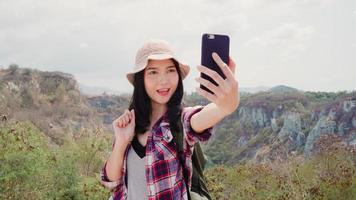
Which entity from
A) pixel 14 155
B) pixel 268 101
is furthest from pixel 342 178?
pixel 268 101

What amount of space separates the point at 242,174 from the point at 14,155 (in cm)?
210

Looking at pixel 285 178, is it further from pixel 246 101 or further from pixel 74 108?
pixel 246 101

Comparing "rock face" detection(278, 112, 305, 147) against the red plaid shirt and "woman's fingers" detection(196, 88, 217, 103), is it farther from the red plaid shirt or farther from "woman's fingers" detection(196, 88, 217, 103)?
"woman's fingers" detection(196, 88, 217, 103)

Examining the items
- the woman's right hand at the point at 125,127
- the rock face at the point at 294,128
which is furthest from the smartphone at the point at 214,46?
the rock face at the point at 294,128

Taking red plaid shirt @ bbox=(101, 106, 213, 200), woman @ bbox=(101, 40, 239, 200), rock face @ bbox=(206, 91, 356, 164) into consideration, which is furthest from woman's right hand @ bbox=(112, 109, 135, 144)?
rock face @ bbox=(206, 91, 356, 164)

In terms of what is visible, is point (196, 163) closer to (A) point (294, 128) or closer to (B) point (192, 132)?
(B) point (192, 132)

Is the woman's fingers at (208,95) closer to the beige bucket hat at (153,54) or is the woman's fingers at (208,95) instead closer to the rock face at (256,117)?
the beige bucket hat at (153,54)

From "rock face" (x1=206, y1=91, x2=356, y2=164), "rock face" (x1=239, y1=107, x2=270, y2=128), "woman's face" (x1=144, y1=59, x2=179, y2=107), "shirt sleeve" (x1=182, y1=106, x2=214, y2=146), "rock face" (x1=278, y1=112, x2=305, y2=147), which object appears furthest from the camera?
"rock face" (x1=239, y1=107, x2=270, y2=128)

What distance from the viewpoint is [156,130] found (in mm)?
1614

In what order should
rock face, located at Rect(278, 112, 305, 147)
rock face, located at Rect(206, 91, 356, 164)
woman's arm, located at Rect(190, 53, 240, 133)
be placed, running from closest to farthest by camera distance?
woman's arm, located at Rect(190, 53, 240, 133) → rock face, located at Rect(206, 91, 356, 164) → rock face, located at Rect(278, 112, 305, 147)

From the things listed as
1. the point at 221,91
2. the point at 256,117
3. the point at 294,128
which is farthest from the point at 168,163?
the point at 256,117

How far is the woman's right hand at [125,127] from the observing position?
1652 millimetres

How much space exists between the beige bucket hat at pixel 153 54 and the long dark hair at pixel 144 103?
0.09ft

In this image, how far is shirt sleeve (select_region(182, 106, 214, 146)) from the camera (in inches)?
59.4
